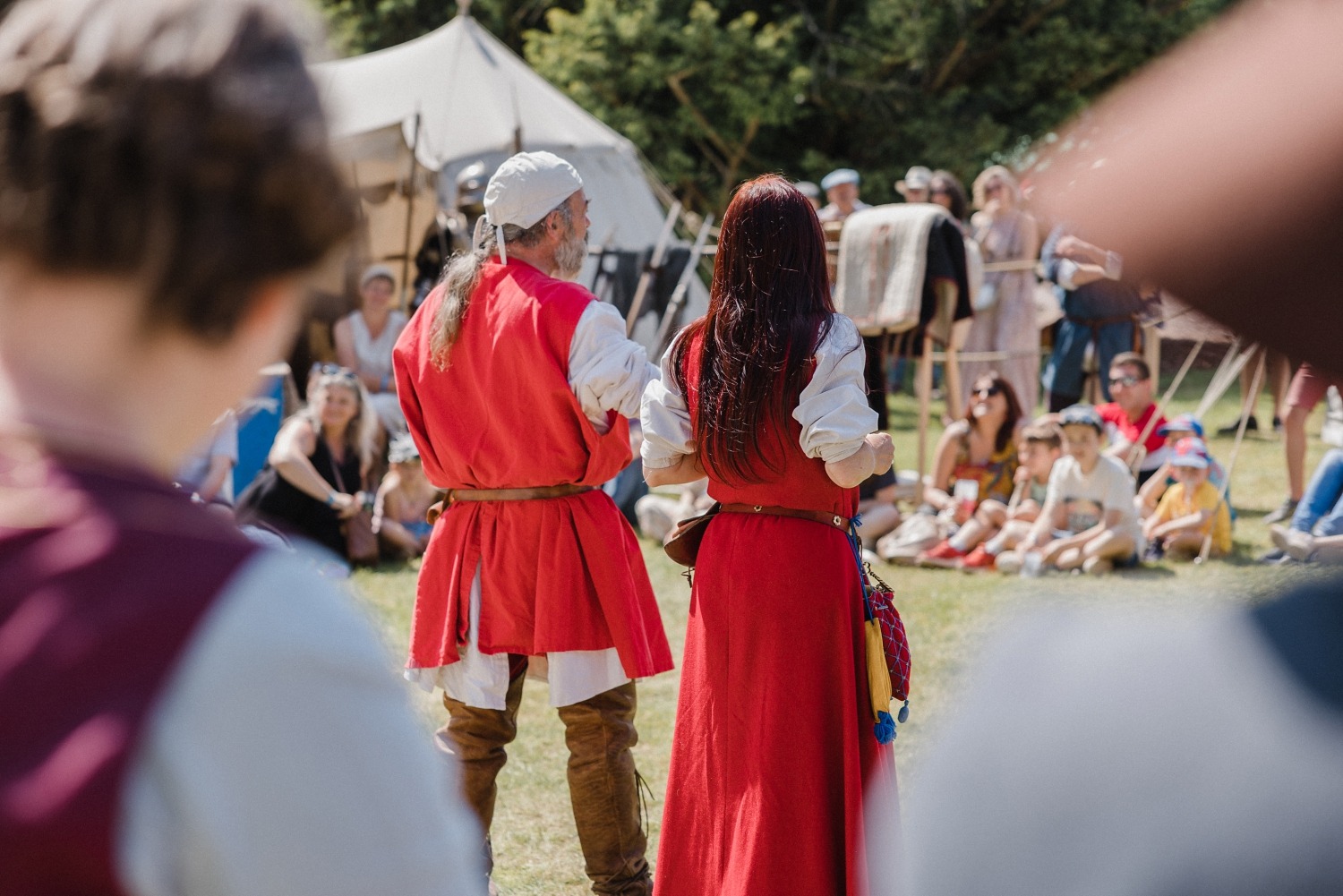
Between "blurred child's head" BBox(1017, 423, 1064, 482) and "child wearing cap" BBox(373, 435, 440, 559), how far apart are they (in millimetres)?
3400

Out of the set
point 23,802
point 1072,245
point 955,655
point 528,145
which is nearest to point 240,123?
point 23,802

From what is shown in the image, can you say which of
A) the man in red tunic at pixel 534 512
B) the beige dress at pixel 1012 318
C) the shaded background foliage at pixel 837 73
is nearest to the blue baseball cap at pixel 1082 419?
the beige dress at pixel 1012 318

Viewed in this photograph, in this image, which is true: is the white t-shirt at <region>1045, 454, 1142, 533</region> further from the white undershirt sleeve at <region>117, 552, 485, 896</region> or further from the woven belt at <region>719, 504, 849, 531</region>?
the white undershirt sleeve at <region>117, 552, 485, 896</region>

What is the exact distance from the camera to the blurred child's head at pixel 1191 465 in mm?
7191

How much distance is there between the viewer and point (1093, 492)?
23.0 ft

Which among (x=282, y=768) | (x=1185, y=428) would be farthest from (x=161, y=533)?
(x=1185, y=428)

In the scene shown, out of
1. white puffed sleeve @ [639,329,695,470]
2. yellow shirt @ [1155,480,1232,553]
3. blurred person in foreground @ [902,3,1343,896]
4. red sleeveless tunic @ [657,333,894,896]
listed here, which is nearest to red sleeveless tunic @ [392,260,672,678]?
white puffed sleeve @ [639,329,695,470]

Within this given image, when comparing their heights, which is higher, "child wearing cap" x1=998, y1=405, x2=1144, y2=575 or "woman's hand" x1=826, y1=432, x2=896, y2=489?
"woman's hand" x1=826, y1=432, x2=896, y2=489

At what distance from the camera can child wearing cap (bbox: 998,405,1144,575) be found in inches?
270

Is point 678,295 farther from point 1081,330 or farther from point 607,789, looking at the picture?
point 607,789

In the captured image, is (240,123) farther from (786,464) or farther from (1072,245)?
(1072,245)

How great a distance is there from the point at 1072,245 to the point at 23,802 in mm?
7665

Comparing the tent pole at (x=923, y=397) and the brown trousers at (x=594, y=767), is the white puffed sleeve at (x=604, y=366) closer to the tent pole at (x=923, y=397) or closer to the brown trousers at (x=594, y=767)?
the brown trousers at (x=594, y=767)

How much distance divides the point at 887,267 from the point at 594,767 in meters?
5.47
